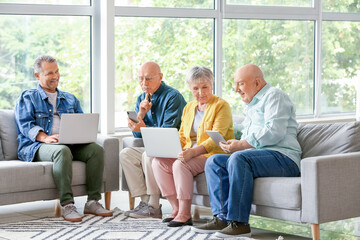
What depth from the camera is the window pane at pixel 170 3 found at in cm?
678

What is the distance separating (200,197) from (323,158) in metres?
1.04

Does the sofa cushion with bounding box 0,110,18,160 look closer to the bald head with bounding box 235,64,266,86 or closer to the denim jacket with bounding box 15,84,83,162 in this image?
the denim jacket with bounding box 15,84,83,162

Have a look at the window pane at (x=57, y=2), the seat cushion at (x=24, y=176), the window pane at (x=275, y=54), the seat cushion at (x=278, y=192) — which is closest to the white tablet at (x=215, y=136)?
the seat cushion at (x=278, y=192)

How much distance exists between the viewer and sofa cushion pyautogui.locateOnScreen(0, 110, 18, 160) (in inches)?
199

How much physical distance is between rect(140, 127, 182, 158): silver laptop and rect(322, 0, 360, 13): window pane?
4643 millimetres

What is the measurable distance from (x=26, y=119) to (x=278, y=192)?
6.88ft

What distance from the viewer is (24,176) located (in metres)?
4.55

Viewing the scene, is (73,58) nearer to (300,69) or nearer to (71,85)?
(71,85)

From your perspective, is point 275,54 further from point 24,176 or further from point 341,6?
point 24,176

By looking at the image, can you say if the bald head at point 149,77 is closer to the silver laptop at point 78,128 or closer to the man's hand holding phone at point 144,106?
the man's hand holding phone at point 144,106

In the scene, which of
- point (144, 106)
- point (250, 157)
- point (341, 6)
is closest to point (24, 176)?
point (144, 106)

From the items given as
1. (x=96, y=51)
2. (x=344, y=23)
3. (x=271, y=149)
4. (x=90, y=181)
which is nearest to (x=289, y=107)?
(x=271, y=149)

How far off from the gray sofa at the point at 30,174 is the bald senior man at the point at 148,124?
8.1 inches

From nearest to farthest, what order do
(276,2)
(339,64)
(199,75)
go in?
(199,75)
(276,2)
(339,64)
